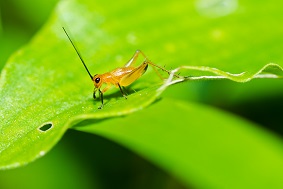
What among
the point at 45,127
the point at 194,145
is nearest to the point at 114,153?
the point at 194,145

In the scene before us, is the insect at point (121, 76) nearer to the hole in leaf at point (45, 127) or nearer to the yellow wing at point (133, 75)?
the yellow wing at point (133, 75)

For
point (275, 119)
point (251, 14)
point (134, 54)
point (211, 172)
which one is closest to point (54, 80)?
point (134, 54)

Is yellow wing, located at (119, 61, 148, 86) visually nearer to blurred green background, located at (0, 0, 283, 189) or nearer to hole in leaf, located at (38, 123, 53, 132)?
hole in leaf, located at (38, 123, 53, 132)

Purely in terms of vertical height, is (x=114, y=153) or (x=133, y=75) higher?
(x=114, y=153)

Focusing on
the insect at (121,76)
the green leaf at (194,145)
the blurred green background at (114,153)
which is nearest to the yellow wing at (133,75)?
the insect at (121,76)

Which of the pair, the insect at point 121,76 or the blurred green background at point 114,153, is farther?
the blurred green background at point 114,153

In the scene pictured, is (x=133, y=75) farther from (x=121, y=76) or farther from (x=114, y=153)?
(x=114, y=153)
